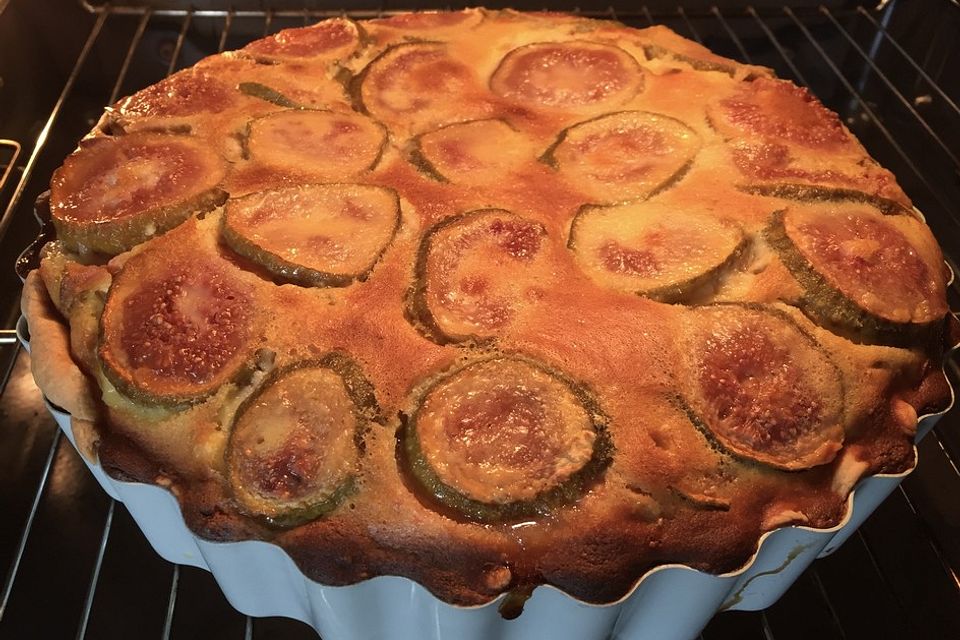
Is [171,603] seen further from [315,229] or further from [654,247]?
[654,247]

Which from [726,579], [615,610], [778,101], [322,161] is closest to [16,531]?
[322,161]

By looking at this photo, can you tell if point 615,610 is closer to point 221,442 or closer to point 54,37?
point 221,442

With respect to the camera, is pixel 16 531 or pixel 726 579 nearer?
pixel 726 579

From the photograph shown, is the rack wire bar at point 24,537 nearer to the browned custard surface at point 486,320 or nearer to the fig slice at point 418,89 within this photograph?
the browned custard surface at point 486,320

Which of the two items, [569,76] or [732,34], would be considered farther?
[732,34]

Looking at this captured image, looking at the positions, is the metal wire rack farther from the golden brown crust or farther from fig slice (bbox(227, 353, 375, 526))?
fig slice (bbox(227, 353, 375, 526))

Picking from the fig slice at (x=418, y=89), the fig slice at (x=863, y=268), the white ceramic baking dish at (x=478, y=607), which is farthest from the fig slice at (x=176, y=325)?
the fig slice at (x=863, y=268)

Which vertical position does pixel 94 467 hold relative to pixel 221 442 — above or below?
below

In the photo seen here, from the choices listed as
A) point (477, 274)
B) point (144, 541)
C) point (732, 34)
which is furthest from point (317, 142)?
point (732, 34)
